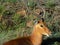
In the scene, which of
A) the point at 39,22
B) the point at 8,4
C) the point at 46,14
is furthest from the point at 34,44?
the point at 8,4

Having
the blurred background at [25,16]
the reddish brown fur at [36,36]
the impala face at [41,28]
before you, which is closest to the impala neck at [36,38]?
the reddish brown fur at [36,36]

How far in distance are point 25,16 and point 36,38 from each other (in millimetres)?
2800

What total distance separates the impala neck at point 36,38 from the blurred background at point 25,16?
106 centimetres

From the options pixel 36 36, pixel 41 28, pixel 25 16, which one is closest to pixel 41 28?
pixel 41 28

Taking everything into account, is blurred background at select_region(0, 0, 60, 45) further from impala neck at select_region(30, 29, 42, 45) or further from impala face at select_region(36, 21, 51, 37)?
impala face at select_region(36, 21, 51, 37)

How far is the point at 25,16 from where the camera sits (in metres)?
11.0

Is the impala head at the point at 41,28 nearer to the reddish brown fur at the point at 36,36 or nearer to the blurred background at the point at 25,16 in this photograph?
the reddish brown fur at the point at 36,36

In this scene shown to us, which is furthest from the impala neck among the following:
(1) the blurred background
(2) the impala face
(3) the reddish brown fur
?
(1) the blurred background

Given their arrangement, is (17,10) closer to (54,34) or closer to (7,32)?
(7,32)

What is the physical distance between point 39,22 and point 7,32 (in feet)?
7.35

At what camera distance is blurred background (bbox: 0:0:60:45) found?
9.86 meters

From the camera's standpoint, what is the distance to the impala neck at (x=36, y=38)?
8.17 meters

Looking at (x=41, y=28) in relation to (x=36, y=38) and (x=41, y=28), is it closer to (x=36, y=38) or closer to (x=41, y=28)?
(x=41, y=28)

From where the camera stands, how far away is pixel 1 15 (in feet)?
35.9
